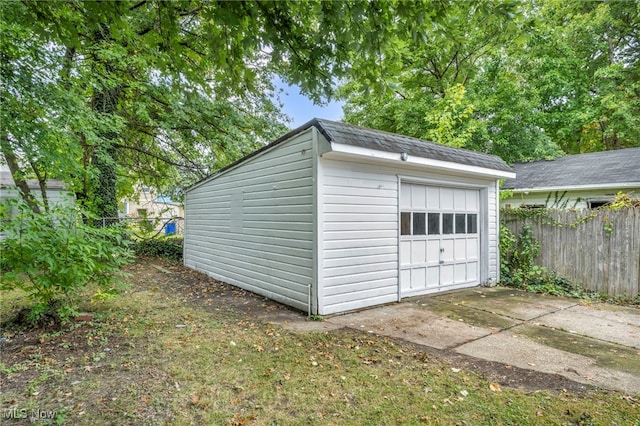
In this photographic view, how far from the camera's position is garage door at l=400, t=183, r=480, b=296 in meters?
6.34

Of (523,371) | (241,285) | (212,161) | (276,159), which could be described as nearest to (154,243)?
(212,161)

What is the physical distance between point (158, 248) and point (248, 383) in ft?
32.5

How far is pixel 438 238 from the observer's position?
6.83m

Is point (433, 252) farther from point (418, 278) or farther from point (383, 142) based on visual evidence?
point (383, 142)

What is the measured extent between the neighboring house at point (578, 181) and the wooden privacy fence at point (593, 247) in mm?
2472

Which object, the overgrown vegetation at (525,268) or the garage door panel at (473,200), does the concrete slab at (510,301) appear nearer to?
the overgrown vegetation at (525,268)

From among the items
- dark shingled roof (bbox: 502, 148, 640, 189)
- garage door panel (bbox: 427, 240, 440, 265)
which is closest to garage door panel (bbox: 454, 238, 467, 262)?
garage door panel (bbox: 427, 240, 440, 265)

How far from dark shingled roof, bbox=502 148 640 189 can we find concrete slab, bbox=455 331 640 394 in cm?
797

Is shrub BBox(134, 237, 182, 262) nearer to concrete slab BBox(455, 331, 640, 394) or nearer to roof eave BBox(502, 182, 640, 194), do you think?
concrete slab BBox(455, 331, 640, 394)

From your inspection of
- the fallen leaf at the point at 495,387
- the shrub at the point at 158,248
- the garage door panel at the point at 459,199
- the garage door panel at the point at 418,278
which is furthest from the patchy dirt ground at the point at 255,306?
the garage door panel at the point at 459,199

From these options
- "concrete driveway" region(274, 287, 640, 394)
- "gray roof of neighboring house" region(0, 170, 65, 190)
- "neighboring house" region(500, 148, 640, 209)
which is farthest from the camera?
"gray roof of neighboring house" region(0, 170, 65, 190)

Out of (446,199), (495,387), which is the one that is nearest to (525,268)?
(446,199)

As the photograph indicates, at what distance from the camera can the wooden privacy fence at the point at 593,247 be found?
20.6ft

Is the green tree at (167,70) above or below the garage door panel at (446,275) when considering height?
above
